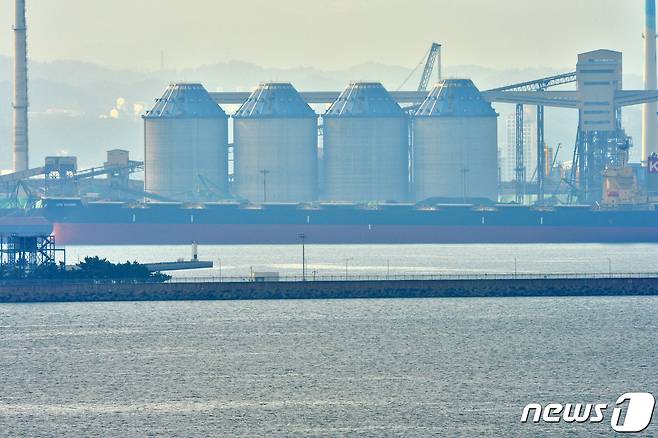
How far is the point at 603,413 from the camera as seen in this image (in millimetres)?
59062

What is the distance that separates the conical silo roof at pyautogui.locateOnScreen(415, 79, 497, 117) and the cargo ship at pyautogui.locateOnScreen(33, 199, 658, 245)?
69.5 ft

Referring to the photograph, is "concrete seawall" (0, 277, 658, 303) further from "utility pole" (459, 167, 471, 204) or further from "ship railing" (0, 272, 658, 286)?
"utility pole" (459, 167, 471, 204)

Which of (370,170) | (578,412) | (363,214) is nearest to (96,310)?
(578,412)

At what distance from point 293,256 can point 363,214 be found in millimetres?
23921

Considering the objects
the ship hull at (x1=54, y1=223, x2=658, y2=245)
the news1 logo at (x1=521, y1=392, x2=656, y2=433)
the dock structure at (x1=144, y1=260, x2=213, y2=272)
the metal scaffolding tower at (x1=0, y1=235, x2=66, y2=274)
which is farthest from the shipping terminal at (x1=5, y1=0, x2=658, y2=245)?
the news1 logo at (x1=521, y1=392, x2=656, y2=433)

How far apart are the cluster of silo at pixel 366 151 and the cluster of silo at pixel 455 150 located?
207 centimetres

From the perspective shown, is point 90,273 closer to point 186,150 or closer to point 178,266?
point 178,266

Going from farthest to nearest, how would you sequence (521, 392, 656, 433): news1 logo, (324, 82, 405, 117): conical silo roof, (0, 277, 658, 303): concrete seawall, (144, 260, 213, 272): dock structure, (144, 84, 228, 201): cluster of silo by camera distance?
(324, 82, 405, 117): conical silo roof, (144, 84, 228, 201): cluster of silo, (144, 260, 213, 272): dock structure, (0, 277, 658, 303): concrete seawall, (521, 392, 656, 433): news1 logo

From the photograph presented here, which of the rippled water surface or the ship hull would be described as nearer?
the rippled water surface

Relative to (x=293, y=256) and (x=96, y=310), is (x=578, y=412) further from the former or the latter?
(x=293, y=256)

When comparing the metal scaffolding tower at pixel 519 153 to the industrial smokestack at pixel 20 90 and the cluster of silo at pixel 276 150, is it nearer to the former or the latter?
the cluster of silo at pixel 276 150

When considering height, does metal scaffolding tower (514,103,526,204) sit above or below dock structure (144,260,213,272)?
above

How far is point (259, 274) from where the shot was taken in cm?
9556

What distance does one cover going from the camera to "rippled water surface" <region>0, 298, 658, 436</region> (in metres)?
58.8
